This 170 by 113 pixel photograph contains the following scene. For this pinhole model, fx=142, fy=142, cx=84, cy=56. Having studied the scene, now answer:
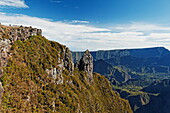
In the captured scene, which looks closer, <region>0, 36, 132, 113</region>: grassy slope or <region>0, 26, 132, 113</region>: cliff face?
<region>0, 36, 132, 113</region>: grassy slope

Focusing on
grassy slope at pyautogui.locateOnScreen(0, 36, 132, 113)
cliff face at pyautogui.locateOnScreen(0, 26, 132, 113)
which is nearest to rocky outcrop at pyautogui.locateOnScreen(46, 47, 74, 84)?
cliff face at pyautogui.locateOnScreen(0, 26, 132, 113)

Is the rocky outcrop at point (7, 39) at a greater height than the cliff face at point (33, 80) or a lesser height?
greater

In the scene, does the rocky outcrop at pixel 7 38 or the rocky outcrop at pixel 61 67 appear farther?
the rocky outcrop at pixel 61 67

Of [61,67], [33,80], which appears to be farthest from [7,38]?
[61,67]

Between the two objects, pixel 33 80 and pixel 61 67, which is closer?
pixel 33 80

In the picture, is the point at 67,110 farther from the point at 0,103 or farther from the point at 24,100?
the point at 0,103

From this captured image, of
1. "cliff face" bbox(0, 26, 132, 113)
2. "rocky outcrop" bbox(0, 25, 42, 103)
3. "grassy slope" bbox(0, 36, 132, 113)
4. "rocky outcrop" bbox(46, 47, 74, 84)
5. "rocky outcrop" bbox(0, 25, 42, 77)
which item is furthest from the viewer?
"rocky outcrop" bbox(46, 47, 74, 84)

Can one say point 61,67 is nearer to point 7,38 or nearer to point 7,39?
point 7,38

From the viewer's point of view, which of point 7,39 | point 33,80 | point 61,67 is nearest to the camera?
point 7,39

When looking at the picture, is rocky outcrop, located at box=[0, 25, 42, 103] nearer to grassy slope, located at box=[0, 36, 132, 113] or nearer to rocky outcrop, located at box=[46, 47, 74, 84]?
grassy slope, located at box=[0, 36, 132, 113]

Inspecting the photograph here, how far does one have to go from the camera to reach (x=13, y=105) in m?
64.8

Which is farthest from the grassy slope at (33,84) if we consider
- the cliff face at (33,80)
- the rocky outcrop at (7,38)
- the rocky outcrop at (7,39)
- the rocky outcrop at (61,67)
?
the rocky outcrop at (61,67)

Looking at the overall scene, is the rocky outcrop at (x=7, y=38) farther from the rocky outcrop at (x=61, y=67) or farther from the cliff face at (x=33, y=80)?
the rocky outcrop at (x=61, y=67)

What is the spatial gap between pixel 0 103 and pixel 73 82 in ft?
298
